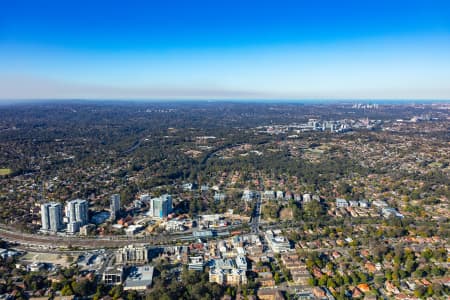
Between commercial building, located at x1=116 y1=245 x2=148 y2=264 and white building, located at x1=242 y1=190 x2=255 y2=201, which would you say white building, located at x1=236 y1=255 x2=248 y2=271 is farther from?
white building, located at x1=242 y1=190 x2=255 y2=201

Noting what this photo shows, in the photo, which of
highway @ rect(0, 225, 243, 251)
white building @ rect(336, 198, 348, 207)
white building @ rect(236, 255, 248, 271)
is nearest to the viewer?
white building @ rect(236, 255, 248, 271)

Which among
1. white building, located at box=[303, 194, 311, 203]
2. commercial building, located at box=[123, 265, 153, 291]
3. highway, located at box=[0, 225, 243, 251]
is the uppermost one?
white building, located at box=[303, 194, 311, 203]

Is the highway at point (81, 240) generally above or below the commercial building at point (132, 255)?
below

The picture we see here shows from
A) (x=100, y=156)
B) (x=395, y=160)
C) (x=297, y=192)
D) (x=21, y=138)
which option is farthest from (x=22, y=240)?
(x=21, y=138)

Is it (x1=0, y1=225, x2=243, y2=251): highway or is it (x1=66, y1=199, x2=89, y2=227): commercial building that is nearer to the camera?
(x1=0, y1=225, x2=243, y2=251): highway

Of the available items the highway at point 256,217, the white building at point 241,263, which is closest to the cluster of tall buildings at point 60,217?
the white building at point 241,263

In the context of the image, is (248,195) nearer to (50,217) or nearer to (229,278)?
(229,278)

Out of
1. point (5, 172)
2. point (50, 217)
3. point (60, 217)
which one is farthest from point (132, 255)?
point (5, 172)

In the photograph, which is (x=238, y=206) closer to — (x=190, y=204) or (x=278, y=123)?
(x=190, y=204)

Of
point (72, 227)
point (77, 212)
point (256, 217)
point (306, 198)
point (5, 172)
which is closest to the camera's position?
point (72, 227)

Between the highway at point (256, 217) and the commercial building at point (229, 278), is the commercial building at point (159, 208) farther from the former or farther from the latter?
the commercial building at point (229, 278)

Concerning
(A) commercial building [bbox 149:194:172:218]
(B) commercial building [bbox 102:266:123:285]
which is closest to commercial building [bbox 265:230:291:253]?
(A) commercial building [bbox 149:194:172:218]
